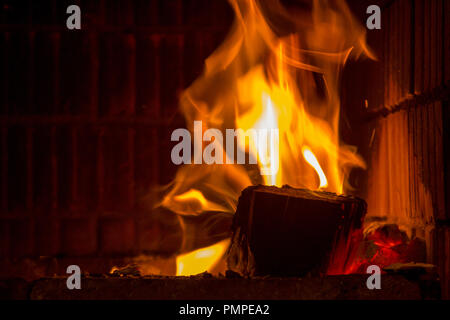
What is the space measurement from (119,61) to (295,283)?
7.60 ft

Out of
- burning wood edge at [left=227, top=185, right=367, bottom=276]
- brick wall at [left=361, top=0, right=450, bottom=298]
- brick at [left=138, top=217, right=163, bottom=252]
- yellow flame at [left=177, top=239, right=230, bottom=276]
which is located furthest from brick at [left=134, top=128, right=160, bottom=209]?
brick wall at [left=361, top=0, right=450, bottom=298]

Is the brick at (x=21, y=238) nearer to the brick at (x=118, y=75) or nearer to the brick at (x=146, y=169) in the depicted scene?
the brick at (x=146, y=169)

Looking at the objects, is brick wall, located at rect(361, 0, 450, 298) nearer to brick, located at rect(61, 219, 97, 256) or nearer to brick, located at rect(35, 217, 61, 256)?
brick, located at rect(61, 219, 97, 256)

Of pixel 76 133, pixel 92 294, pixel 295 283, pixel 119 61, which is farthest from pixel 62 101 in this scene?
pixel 295 283

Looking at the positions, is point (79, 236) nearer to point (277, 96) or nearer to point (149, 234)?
point (149, 234)

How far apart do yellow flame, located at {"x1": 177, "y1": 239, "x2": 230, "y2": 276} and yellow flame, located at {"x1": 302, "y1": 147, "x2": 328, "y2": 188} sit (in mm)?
856

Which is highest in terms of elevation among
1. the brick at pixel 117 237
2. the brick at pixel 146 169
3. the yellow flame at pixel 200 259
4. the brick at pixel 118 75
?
the brick at pixel 118 75

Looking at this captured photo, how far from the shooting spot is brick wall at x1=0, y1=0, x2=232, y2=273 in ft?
12.6

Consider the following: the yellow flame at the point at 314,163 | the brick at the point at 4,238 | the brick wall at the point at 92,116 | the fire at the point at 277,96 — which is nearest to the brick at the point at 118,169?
the brick wall at the point at 92,116

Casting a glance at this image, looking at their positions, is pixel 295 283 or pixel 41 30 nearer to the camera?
pixel 295 283

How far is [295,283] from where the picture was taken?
233 cm

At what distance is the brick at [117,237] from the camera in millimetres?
3863

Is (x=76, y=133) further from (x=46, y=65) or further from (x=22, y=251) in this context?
(x=22, y=251)

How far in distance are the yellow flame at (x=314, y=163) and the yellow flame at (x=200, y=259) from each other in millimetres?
856
